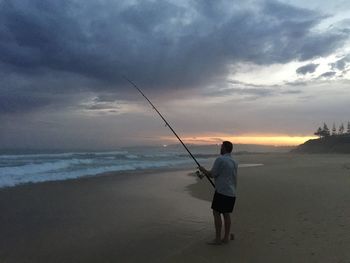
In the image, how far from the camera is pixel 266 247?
567cm

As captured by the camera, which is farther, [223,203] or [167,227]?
[167,227]

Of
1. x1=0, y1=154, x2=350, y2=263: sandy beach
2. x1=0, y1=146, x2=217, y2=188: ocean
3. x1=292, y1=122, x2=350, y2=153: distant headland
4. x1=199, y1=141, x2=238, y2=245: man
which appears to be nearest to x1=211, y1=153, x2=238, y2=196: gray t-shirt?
x1=199, y1=141, x2=238, y2=245: man

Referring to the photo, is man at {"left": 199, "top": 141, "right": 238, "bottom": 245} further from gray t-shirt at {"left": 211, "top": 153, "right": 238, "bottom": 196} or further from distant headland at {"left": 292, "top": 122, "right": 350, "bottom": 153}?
distant headland at {"left": 292, "top": 122, "right": 350, "bottom": 153}

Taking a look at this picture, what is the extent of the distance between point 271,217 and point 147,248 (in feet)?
9.58

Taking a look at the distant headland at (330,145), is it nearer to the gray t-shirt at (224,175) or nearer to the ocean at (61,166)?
the ocean at (61,166)

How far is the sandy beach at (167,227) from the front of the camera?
5473 millimetres

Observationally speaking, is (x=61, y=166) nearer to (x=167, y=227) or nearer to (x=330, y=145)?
(x=167, y=227)

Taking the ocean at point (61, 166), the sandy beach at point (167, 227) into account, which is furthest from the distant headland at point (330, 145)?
the sandy beach at point (167, 227)

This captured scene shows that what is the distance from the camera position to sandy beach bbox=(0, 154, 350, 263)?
547 cm

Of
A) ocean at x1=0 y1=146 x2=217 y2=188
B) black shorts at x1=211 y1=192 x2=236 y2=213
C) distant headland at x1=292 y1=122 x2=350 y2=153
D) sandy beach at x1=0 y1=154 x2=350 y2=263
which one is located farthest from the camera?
distant headland at x1=292 y1=122 x2=350 y2=153

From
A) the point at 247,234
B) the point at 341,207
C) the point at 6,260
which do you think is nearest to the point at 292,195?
the point at 341,207

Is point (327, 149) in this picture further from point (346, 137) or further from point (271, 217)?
point (271, 217)

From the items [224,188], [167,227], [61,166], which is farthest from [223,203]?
[61,166]

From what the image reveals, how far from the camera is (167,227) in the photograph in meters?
7.31
